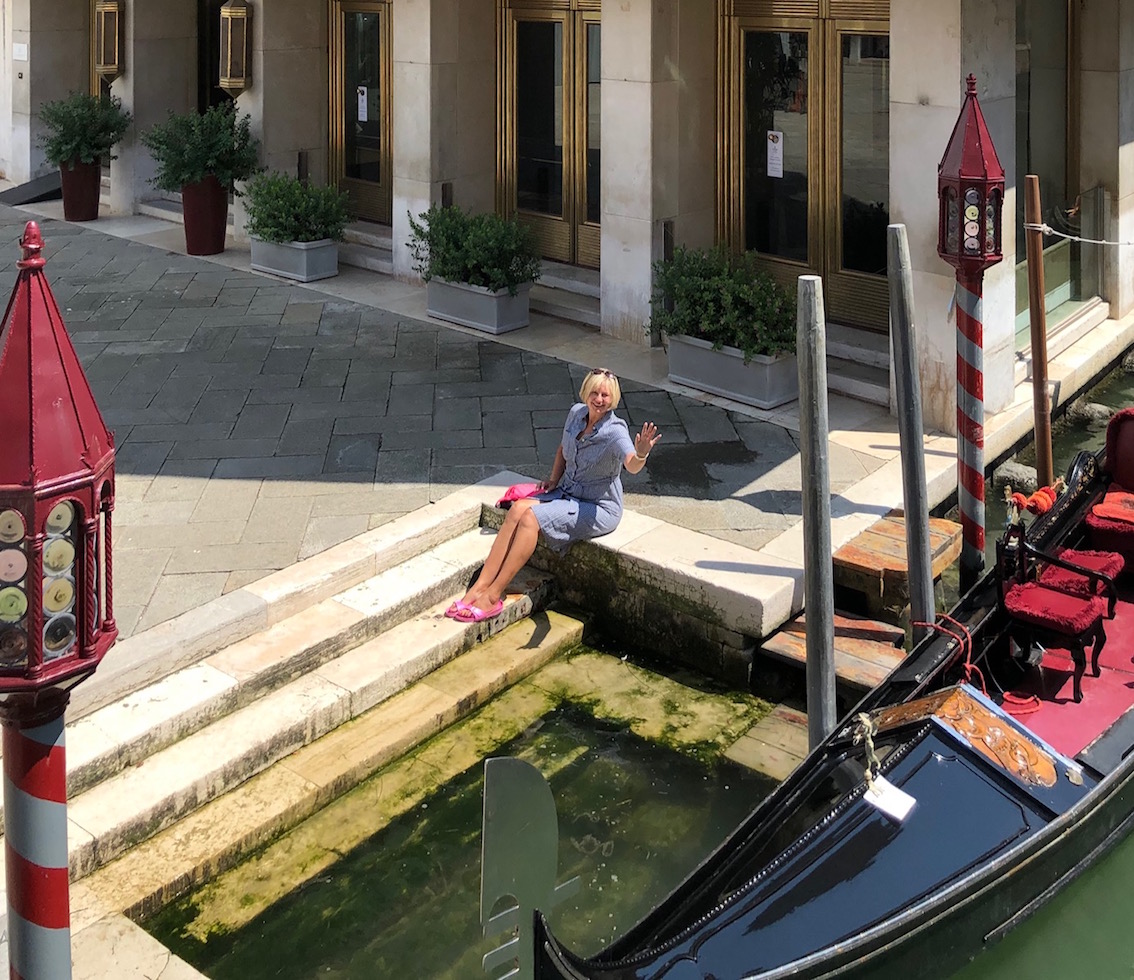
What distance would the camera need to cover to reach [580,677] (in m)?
6.30

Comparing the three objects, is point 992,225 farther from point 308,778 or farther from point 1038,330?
point 308,778

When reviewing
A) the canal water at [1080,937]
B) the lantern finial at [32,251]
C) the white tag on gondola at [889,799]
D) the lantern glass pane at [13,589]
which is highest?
the lantern finial at [32,251]

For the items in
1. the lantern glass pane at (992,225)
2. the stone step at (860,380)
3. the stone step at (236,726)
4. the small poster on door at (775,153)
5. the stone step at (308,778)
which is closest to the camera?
the stone step at (308,778)

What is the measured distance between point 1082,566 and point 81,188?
35.6 ft

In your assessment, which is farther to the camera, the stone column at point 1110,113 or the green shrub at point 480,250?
the green shrub at point 480,250

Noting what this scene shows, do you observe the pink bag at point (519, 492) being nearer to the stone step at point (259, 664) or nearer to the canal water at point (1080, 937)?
the stone step at point (259, 664)

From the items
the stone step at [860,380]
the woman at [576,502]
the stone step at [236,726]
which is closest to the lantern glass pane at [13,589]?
the stone step at [236,726]

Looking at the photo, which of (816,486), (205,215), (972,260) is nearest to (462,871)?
(816,486)

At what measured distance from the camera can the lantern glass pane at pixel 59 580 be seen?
8.30 ft

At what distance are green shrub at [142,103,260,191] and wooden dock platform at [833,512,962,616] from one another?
7107 mm

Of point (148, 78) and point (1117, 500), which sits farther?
point (148, 78)

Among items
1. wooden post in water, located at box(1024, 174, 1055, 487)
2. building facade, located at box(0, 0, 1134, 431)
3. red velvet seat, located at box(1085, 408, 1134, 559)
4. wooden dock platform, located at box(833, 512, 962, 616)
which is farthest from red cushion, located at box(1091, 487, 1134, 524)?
building facade, located at box(0, 0, 1134, 431)

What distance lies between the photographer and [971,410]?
6141mm

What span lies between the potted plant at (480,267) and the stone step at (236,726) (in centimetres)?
378
